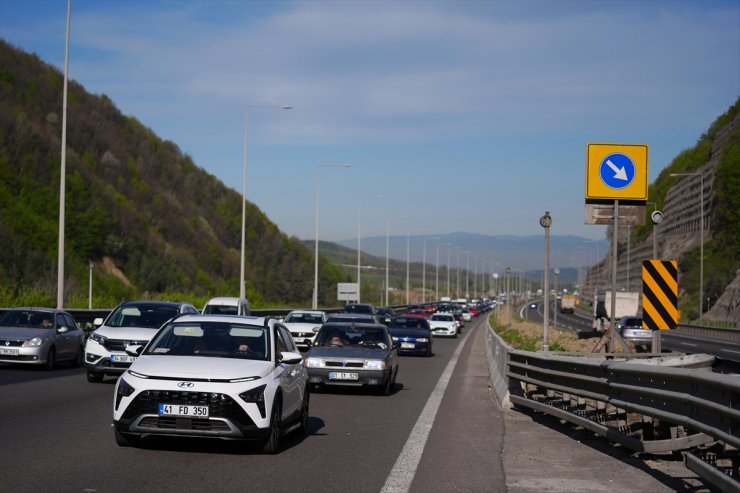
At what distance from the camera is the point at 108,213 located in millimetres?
70375

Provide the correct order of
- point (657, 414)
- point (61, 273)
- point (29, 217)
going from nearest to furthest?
point (657, 414)
point (61, 273)
point (29, 217)

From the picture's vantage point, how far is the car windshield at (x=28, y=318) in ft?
82.5

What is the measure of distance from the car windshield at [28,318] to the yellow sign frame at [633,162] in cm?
1312

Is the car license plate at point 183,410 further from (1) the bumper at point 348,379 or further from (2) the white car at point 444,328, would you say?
(2) the white car at point 444,328

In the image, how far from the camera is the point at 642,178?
19797 mm

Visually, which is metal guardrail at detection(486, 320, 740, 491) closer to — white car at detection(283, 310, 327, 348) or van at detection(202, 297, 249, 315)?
van at detection(202, 297, 249, 315)

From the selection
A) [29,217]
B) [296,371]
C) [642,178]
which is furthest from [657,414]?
[29,217]

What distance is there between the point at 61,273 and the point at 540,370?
2225 cm

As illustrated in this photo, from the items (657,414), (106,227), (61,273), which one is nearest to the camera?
(657,414)

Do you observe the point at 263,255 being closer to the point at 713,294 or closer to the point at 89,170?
the point at 89,170

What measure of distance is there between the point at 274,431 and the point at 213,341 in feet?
4.90

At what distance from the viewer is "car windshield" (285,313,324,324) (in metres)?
38.3

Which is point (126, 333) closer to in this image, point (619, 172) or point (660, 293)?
point (619, 172)

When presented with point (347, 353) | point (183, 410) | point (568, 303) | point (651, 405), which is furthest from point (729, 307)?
point (183, 410)
